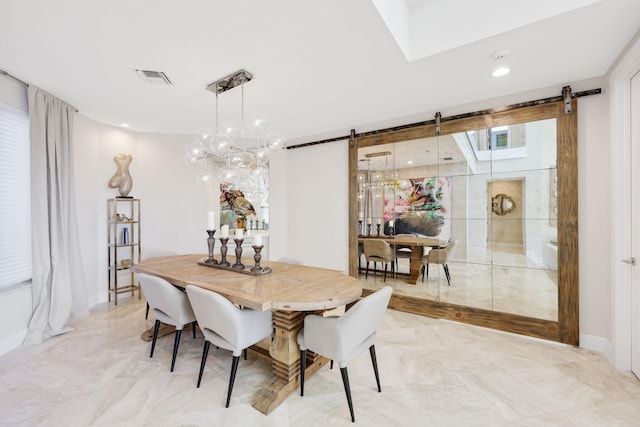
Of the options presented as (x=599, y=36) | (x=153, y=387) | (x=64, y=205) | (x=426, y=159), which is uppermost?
(x=599, y=36)

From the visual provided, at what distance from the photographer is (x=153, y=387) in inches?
78.4

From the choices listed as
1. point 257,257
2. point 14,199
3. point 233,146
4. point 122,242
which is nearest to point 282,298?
point 257,257

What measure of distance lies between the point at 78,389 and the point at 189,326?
113cm

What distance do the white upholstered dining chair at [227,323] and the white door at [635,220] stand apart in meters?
2.93

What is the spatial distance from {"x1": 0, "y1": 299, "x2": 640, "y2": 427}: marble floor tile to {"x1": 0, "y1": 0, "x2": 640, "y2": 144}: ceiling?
252 centimetres

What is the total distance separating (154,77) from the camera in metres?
2.44

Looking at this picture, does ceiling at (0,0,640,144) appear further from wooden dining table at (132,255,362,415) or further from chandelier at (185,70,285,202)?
wooden dining table at (132,255,362,415)

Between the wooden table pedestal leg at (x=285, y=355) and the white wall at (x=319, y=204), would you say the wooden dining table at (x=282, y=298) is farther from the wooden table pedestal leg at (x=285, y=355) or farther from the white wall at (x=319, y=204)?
the white wall at (x=319, y=204)

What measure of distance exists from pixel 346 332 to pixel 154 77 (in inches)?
106

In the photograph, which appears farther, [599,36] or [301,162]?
[301,162]

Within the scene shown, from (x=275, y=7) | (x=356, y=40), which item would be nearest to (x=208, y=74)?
(x=275, y=7)

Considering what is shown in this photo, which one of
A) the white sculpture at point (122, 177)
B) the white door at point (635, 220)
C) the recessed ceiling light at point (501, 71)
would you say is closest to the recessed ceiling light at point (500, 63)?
the recessed ceiling light at point (501, 71)

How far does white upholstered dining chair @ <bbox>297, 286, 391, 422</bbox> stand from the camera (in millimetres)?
1673

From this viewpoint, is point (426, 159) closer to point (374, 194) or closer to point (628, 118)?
point (374, 194)
